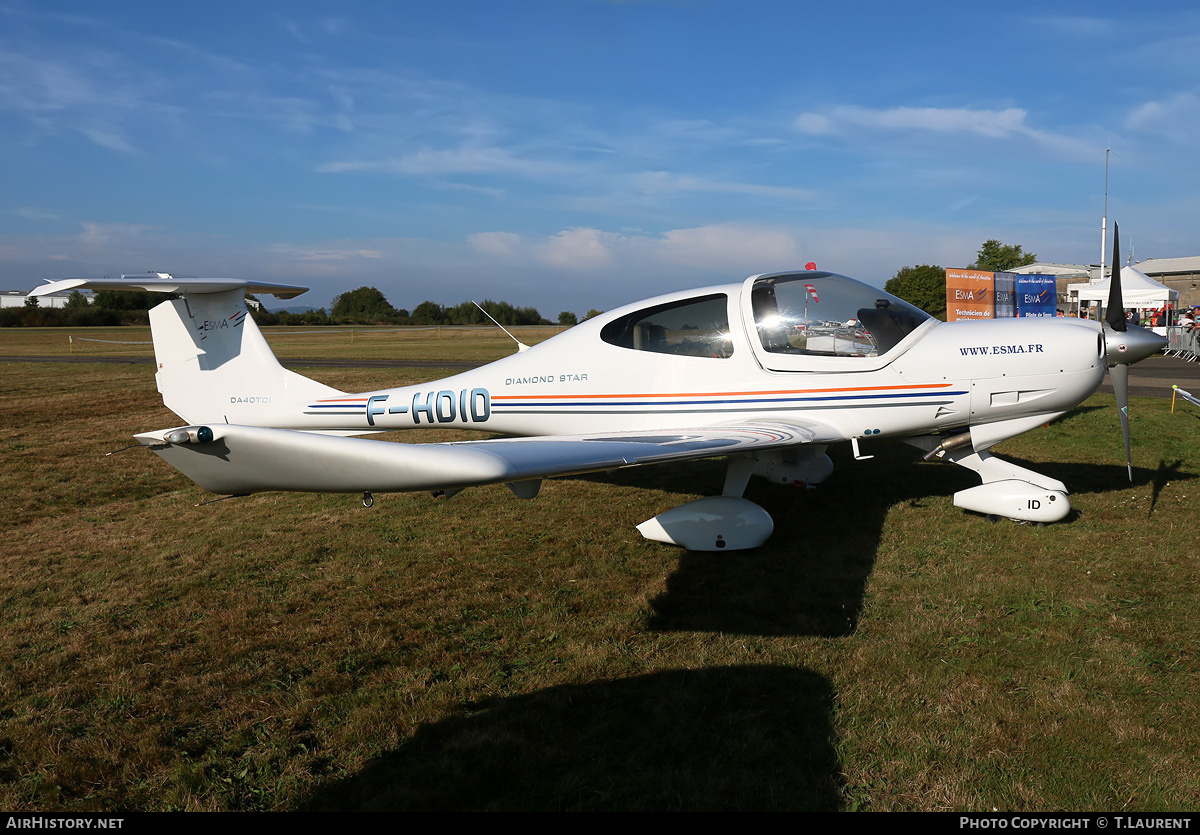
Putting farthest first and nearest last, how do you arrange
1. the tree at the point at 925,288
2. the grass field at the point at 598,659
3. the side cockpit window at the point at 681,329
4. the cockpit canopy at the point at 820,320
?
the tree at the point at 925,288, the side cockpit window at the point at 681,329, the cockpit canopy at the point at 820,320, the grass field at the point at 598,659

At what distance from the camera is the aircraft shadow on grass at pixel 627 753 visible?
295 centimetres

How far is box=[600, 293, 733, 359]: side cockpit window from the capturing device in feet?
20.9

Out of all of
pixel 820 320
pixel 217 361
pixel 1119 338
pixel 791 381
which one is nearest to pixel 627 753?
pixel 791 381

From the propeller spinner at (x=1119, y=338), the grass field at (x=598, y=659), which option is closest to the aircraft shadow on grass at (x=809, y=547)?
the grass field at (x=598, y=659)

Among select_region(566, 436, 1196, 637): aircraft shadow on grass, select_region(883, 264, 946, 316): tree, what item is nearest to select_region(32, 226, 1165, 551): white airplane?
select_region(566, 436, 1196, 637): aircraft shadow on grass

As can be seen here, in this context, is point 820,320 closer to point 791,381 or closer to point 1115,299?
point 791,381

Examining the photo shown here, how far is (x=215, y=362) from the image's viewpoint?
7348 millimetres

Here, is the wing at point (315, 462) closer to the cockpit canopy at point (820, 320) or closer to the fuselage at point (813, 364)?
the fuselage at point (813, 364)

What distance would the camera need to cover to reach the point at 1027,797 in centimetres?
285

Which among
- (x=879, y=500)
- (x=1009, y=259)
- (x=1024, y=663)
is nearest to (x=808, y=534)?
(x=879, y=500)

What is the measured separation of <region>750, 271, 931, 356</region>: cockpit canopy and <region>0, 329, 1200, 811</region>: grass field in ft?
5.94

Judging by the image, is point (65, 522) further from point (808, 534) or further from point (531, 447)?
point (808, 534)

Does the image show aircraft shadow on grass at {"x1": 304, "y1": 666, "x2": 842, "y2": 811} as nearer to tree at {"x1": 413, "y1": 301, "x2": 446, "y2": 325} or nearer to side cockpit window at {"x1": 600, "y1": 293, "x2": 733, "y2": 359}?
side cockpit window at {"x1": 600, "y1": 293, "x2": 733, "y2": 359}

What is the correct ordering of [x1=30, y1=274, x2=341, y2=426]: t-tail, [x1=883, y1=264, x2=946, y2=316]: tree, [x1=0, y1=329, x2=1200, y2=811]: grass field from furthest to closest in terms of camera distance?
[x1=883, y1=264, x2=946, y2=316]: tree → [x1=30, y1=274, x2=341, y2=426]: t-tail → [x1=0, y1=329, x2=1200, y2=811]: grass field
